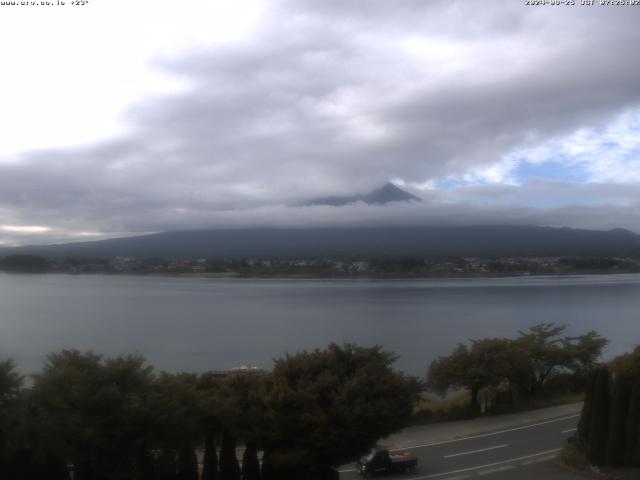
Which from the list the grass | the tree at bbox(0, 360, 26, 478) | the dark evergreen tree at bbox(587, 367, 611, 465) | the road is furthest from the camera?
the grass

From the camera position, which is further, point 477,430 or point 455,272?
point 455,272

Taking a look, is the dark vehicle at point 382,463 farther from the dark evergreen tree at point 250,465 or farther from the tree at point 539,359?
the tree at point 539,359

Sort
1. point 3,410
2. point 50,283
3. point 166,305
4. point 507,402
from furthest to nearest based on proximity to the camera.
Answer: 1. point 50,283
2. point 166,305
3. point 507,402
4. point 3,410

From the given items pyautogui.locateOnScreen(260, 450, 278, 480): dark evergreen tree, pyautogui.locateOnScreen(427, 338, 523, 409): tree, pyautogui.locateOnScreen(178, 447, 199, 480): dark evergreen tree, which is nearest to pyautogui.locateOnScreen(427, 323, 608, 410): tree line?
pyautogui.locateOnScreen(427, 338, 523, 409): tree

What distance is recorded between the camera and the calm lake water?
33188mm

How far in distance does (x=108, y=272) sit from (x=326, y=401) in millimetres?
81442

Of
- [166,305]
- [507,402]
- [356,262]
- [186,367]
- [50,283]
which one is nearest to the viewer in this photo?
[507,402]

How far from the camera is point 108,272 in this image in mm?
87312

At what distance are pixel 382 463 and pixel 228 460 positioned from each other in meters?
3.22

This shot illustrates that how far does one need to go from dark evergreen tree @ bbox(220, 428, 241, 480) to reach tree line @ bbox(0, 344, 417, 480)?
14mm

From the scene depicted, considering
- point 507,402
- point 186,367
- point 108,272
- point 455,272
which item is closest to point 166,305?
point 186,367

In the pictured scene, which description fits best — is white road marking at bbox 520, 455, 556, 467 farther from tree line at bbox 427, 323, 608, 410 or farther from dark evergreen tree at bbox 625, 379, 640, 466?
tree line at bbox 427, 323, 608, 410

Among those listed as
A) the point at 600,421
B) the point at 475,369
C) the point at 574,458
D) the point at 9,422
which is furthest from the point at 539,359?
the point at 9,422

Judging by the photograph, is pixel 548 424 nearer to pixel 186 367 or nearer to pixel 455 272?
pixel 186 367
